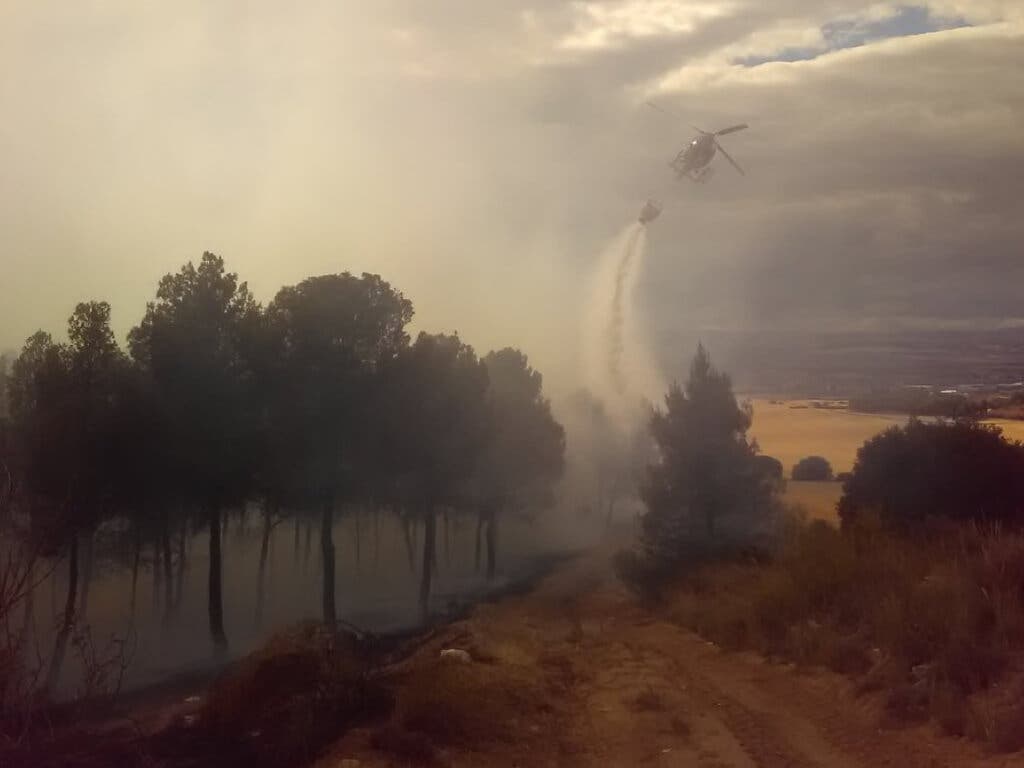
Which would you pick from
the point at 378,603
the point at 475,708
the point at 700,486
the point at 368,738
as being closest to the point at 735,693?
the point at 475,708

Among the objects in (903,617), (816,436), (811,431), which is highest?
(811,431)

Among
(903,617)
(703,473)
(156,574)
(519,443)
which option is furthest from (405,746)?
(519,443)

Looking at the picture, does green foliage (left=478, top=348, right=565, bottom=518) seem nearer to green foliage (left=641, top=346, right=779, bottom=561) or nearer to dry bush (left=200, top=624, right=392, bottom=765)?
green foliage (left=641, top=346, right=779, bottom=561)

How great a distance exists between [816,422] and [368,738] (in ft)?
167

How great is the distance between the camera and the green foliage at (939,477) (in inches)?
1302

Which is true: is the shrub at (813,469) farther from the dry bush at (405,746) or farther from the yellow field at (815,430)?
the dry bush at (405,746)

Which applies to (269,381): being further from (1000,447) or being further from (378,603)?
(1000,447)

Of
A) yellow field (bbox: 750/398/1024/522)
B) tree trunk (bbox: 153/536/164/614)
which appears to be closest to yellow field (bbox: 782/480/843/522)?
yellow field (bbox: 750/398/1024/522)

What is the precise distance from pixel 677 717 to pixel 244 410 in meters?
24.6

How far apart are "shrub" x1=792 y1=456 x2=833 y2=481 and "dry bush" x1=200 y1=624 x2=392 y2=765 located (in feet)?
166

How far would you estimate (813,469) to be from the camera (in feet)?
213

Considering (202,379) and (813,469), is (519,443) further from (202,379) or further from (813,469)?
(202,379)

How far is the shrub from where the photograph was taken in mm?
64088

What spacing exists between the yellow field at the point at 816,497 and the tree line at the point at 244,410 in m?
14.1
